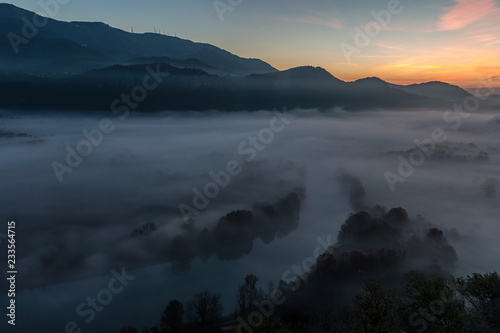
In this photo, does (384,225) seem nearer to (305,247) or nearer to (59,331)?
(305,247)

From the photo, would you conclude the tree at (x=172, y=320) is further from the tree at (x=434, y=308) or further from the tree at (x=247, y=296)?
the tree at (x=434, y=308)

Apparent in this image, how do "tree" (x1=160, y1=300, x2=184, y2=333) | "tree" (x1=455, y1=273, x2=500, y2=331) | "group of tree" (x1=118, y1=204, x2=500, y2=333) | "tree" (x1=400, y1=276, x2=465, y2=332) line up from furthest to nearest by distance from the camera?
"tree" (x1=160, y1=300, x2=184, y2=333), "group of tree" (x1=118, y1=204, x2=500, y2=333), "tree" (x1=400, y1=276, x2=465, y2=332), "tree" (x1=455, y1=273, x2=500, y2=331)

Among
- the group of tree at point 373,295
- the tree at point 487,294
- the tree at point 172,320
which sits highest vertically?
the tree at point 487,294

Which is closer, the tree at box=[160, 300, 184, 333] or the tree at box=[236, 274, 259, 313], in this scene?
the tree at box=[160, 300, 184, 333]

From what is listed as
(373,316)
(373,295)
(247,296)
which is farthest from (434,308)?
(247,296)

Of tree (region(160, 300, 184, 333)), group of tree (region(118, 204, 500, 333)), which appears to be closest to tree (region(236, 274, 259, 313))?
group of tree (region(118, 204, 500, 333))

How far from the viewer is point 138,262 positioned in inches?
6152

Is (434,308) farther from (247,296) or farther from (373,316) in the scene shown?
(247,296)

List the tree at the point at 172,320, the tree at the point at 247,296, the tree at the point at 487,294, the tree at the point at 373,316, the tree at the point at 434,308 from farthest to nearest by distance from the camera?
the tree at the point at 247,296 → the tree at the point at 172,320 → the tree at the point at 373,316 → the tree at the point at 434,308 → the tree at the point at 487,294

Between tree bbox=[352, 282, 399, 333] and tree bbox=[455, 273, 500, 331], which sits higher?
tree bbox=[455, 273, 500, 331]

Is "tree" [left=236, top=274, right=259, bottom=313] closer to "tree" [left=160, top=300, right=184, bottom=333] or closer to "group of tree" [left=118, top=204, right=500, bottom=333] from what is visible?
"group of tree" [left=118, top=204, right=500, bottom=333]

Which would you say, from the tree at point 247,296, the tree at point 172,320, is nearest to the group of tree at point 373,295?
the tree at point 172,320

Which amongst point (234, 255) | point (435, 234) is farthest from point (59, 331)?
point (435, 234)

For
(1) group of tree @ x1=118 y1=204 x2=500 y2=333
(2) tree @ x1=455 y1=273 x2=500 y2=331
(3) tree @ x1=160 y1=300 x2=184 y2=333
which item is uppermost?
(2) tree @ x1=455 y1=273 x2=500 y2=331
